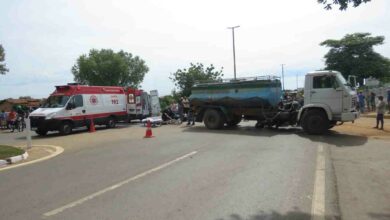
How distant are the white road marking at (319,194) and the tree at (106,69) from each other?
57512 millimetres

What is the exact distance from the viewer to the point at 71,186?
8.27 meters

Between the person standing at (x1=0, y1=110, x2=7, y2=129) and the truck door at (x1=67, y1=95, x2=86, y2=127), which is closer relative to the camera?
the truck door at (x1=67, y1=95, x2=86, y2=127)

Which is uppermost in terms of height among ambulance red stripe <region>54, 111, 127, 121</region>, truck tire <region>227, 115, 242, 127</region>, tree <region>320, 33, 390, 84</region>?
tree <region>320, 33, 390, 84</region>

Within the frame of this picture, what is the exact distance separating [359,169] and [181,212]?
5.06 m

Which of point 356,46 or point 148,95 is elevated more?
point 356,46

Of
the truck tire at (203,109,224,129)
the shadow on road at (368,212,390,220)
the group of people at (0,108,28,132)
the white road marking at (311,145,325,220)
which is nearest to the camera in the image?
the shadow on road at (368,212,390,220)

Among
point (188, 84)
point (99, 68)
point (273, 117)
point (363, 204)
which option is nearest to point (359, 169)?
point (363, 204)

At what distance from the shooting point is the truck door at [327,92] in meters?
16.6

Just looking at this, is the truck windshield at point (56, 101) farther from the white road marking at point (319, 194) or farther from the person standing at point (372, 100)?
the person standing at point (372, 100)

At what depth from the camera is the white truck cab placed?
1650 cm

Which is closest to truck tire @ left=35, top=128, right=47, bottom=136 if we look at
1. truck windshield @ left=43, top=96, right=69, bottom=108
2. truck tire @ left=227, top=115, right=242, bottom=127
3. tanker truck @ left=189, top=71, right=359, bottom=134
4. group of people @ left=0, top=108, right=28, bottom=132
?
truck windshield @ left=43, top=96, right=69, bottom=108

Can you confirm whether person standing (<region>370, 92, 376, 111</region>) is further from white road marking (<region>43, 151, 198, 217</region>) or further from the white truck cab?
white road marking (<region>43, 151, 198, 217</region>)

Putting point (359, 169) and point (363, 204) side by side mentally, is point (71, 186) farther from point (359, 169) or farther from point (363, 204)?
point (359, 169)

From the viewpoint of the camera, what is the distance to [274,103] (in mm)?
19234
